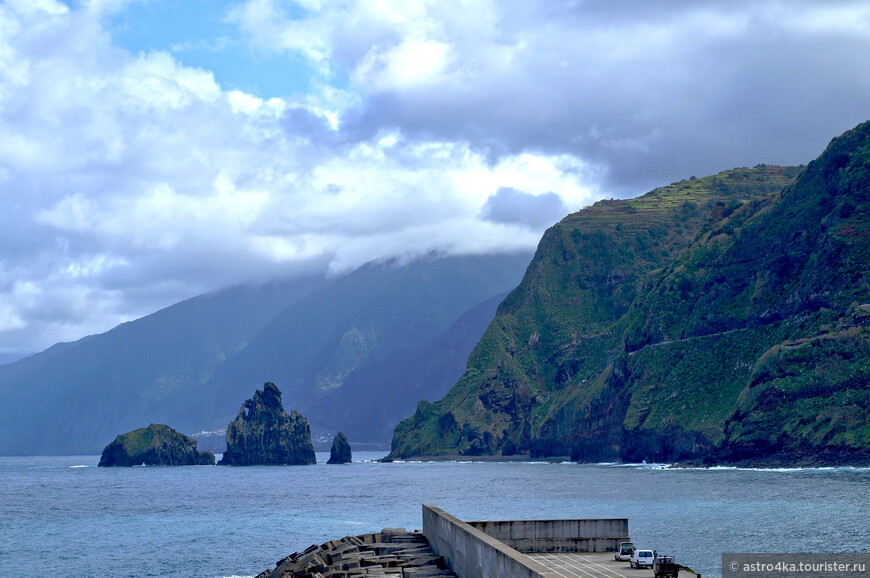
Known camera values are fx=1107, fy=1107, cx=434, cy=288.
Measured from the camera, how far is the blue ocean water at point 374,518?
307ft

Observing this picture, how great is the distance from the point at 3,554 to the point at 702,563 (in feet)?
220

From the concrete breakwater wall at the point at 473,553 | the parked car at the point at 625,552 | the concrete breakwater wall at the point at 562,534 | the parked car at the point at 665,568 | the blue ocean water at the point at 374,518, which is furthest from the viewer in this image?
the blue ocean water at the point at 374,518

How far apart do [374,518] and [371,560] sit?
7453 centimetres

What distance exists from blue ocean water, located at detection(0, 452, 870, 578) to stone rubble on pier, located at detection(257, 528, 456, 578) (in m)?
19.9

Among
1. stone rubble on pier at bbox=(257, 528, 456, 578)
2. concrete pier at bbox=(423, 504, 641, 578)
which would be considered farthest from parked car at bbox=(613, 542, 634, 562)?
stone rubble on pier at bbox=(257, 528, 456, 578)

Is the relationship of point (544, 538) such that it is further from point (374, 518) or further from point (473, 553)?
point (374, 518)

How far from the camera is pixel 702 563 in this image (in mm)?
80500

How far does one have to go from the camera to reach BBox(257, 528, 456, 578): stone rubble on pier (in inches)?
2061

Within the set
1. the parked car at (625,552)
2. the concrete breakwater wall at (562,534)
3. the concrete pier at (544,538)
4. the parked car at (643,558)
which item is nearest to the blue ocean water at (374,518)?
the concrete breakwater wall at (562,534)

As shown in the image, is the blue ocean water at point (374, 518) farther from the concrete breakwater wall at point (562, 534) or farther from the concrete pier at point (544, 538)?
the concrete pier at point (544, 538)

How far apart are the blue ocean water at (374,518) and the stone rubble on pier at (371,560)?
65.3 feet

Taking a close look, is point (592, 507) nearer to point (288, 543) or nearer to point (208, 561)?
point (288, 543)

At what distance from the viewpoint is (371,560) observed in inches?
2228

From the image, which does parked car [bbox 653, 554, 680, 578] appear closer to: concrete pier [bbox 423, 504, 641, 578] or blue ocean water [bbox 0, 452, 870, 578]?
concrete pier [bbox 423, 504, 641, 578]
